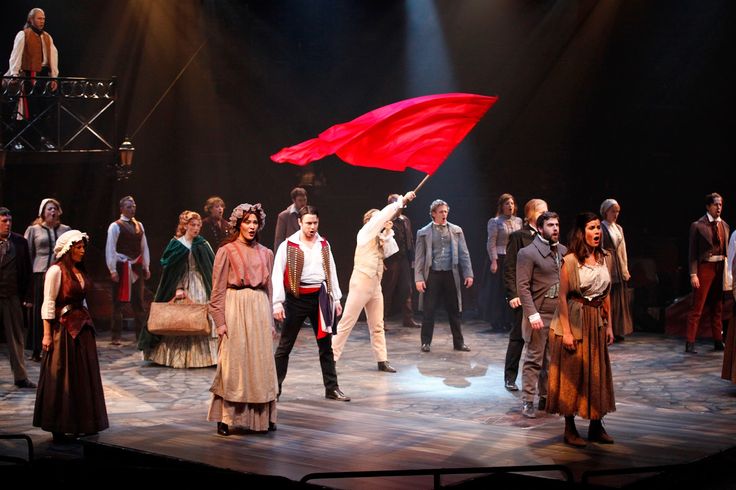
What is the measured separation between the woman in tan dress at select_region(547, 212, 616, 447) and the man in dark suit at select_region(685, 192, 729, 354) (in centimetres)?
476

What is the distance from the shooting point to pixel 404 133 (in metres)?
8.70

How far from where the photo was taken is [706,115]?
15.2 metres

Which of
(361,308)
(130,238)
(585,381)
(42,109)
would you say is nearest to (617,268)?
(361,308)

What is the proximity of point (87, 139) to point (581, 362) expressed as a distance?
1032 cm

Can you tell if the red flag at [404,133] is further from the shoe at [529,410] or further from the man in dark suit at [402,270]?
the man in dark suit at [402,270]

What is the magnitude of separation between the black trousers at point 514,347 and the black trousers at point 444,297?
263 centimetres

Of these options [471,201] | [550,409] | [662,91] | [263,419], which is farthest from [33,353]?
[662,91]

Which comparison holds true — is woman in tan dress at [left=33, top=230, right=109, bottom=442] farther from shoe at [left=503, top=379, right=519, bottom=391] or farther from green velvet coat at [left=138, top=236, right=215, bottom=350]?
shoe at [left=503, top=379, right=519, bottom=391]

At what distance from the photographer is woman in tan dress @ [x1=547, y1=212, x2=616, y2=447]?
275 inches

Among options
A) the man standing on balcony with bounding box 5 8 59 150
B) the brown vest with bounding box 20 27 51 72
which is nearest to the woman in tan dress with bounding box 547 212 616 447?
the man standing on balcony with bounding box 5 8 59 150

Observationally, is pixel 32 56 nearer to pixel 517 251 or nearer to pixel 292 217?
pixel 292 217

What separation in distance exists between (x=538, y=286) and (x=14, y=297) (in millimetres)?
4893

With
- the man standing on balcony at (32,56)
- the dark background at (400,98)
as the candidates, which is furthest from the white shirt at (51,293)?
the dark background at (400,98)

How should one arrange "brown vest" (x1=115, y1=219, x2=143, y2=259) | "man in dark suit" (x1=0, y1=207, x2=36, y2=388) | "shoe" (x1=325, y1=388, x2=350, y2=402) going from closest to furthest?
"shoe" (x1=325, y1=388, x2=350, y2=402) < "man in dark suit" (x1=0, y1=207, x2=36, y2=388) < "brown vest" (x1=115, y1=219, x2=143, y2=259)
